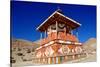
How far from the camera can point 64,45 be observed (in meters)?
2.23

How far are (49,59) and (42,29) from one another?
328 millimetres

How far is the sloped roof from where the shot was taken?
216 cm

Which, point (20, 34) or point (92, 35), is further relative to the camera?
point (92, 35)

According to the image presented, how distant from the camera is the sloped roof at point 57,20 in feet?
7.08

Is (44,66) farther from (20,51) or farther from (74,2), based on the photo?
(74,2)

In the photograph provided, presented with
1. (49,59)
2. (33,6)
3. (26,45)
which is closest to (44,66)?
(49,59)

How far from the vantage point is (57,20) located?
7.28ft

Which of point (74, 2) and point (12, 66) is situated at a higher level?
point (74, 2)

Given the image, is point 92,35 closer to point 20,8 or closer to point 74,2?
point 74,2

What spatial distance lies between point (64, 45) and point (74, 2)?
0.49 metres
